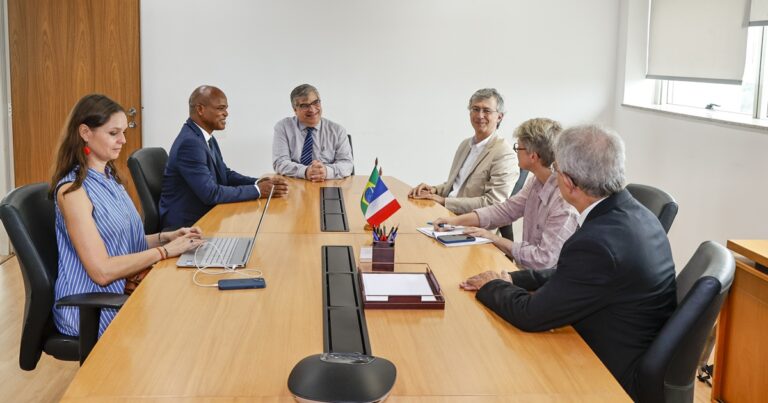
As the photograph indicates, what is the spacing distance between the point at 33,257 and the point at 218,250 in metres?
0.62

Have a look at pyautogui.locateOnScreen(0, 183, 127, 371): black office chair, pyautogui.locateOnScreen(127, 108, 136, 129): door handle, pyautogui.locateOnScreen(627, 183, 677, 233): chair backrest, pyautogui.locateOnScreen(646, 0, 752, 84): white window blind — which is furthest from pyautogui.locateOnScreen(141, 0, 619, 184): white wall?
pyautogui.locateOnScreen(0, 183, 127, 371): black office chair

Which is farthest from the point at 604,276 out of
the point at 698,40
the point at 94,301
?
the point at 698,40

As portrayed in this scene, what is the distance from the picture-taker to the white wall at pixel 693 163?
399cm

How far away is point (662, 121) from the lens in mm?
5180

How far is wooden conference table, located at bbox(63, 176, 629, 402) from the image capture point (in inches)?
65.9

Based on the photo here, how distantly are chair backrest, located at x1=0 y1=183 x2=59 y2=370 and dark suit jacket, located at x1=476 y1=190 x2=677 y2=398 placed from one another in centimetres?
146

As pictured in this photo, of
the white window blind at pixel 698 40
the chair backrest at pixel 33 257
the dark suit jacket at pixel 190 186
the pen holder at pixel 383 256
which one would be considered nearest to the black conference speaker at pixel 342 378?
the pen holder at pixel 383 256

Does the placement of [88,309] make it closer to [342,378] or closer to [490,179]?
[342,378]

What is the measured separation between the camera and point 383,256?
262cm

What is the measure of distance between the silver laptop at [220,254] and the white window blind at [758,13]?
2889 millimetres

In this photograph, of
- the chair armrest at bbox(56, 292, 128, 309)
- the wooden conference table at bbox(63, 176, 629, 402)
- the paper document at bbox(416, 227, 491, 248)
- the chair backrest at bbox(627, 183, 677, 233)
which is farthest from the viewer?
the paper document at bbox(416, 227, 491, 248)

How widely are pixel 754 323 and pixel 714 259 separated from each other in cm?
97

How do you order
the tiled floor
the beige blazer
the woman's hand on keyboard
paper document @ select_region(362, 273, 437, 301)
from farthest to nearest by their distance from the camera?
the beige blazer
the tiled floor
the woman's hand on keyboard
paper document @ select_region(362, 273, 437, 301)

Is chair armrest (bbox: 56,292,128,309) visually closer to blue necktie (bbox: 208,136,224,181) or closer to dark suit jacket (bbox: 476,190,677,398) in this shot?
dark suit jacket (bbox: 476,190,677,398)
